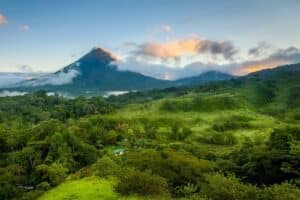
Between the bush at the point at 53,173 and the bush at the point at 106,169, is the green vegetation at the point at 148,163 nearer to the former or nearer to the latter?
the bush at the point at 106,169

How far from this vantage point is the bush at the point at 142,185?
5425cm

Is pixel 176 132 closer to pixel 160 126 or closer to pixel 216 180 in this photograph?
pixel 160 126

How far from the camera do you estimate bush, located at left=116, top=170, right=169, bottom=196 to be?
5425 cm

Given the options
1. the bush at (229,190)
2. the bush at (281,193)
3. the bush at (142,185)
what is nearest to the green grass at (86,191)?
the bush at (142,185)

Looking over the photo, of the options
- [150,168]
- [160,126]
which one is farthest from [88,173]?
[160,126]

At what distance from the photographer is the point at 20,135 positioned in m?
138

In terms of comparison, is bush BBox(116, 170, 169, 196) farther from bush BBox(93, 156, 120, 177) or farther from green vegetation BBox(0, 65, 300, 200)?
bush BBox(93, 156, 120, 177)

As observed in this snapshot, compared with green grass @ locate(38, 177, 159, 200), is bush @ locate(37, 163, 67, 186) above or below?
below

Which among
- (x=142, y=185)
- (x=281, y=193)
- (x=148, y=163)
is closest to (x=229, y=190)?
(x=281, y=193)

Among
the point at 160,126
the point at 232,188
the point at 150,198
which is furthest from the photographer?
the point at 160,126

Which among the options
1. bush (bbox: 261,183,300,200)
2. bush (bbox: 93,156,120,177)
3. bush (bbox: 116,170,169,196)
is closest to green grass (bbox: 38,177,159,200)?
bush (bbox: 116,170,169,196)

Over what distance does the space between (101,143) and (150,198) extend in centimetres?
9731

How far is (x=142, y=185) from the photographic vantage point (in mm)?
54688

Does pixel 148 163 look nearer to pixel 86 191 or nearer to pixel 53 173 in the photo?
pixel 86 191
